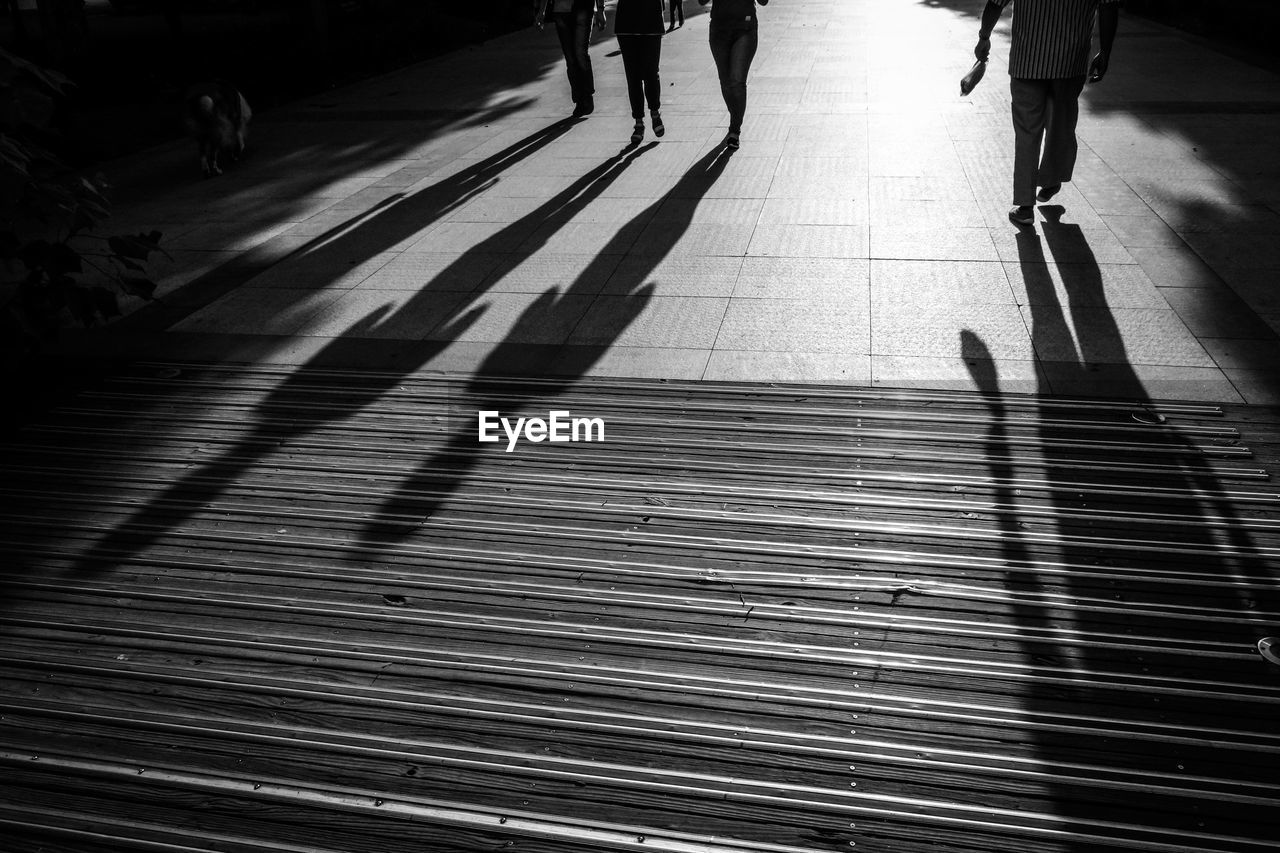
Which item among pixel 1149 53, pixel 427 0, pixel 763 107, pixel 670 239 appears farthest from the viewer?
pixel 427 0

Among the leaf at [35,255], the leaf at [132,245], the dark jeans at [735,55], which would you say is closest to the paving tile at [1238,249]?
the dark jeans at [735,55]

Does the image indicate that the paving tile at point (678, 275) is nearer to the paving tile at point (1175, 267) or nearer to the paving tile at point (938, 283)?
the paving tile at point (938, 283)

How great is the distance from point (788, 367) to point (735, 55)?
16.0 feet

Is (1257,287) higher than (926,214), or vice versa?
(926,214)

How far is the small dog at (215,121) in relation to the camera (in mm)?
9680

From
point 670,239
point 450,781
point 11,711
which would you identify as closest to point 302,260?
point 670,239

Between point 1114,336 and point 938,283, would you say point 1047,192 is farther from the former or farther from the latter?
point 1114,336

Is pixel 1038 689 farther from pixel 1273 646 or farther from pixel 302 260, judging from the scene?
pixel 302 260

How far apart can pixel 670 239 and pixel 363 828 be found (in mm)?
5183

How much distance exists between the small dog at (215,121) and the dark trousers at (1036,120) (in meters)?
7.22

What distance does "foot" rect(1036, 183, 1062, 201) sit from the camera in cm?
742

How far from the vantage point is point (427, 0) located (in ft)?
78.0

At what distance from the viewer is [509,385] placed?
5289 mm

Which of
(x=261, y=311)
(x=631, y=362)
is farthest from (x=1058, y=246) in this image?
(x=261, y=311)
